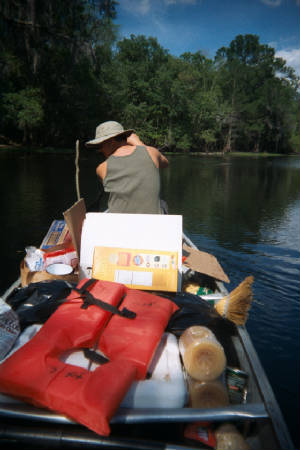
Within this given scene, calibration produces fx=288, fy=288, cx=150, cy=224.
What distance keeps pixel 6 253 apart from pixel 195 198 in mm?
7732

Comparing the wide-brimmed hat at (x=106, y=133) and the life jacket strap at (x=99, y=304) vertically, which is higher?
the wide-brimmed hat at (x=106, y=133)

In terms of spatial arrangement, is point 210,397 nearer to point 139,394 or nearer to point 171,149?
point 139,394

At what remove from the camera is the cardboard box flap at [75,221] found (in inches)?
103

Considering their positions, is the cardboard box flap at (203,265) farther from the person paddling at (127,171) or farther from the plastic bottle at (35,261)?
the plastic bottle at (35,261)

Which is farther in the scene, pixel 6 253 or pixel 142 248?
pixel 6 253

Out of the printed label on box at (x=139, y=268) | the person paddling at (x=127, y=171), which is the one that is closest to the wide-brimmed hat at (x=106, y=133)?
the person paddling at (x=127, y=171)

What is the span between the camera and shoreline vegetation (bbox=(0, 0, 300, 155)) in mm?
15102

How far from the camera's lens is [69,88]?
87.2 ft

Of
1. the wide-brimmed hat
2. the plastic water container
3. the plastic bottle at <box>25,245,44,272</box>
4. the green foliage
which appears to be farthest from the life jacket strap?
the green foliage

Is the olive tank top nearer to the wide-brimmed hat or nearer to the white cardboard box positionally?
the wide-brimmed hat

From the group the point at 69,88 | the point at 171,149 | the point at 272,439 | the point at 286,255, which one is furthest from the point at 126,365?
the point at 171,149

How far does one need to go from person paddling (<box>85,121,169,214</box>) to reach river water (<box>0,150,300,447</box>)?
2043 mm

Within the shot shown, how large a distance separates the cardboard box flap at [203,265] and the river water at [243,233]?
1.15 m

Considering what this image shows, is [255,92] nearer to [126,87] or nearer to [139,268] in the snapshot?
[126,87]
